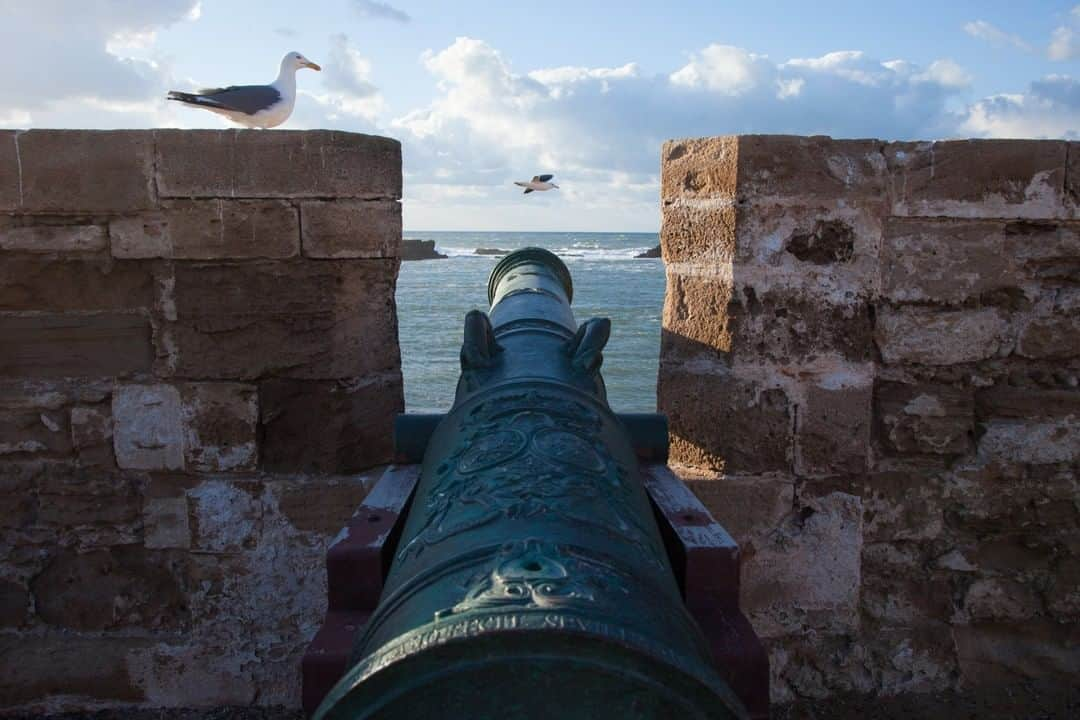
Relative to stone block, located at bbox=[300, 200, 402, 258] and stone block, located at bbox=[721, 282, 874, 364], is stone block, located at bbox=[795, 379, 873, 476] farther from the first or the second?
stone block, located at bbox=[300, 200, 402, 258]

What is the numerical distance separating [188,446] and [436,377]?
1237 centimetres

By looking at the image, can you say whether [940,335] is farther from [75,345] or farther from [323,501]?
[75,345]

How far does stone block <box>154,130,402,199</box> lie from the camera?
9.98 ft

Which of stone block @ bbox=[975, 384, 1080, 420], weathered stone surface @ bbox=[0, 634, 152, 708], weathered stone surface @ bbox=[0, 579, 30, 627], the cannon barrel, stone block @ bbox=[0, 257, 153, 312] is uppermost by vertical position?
stone block @ bbox=[0, 257, 153, 312]

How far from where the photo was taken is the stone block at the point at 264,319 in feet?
10.3

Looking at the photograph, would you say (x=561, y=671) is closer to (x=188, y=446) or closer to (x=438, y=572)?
(x=438, y=572)

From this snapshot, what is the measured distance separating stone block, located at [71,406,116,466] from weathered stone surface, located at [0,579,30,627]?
0.51 meters

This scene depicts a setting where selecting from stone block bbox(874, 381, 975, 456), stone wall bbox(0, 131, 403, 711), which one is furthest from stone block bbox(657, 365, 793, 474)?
stone wall bbox(0, 131, 403, 711)

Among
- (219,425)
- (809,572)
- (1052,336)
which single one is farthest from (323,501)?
(1052,336)

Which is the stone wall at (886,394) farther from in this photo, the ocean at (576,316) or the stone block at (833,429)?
the ocean at (576,316)

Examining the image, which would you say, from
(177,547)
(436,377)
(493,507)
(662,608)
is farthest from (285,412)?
(436,377)

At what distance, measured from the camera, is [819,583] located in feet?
10.6

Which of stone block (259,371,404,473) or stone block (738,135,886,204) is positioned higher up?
stone block (738,135,886,204)

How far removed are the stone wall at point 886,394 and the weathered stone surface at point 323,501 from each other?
1178 mm
